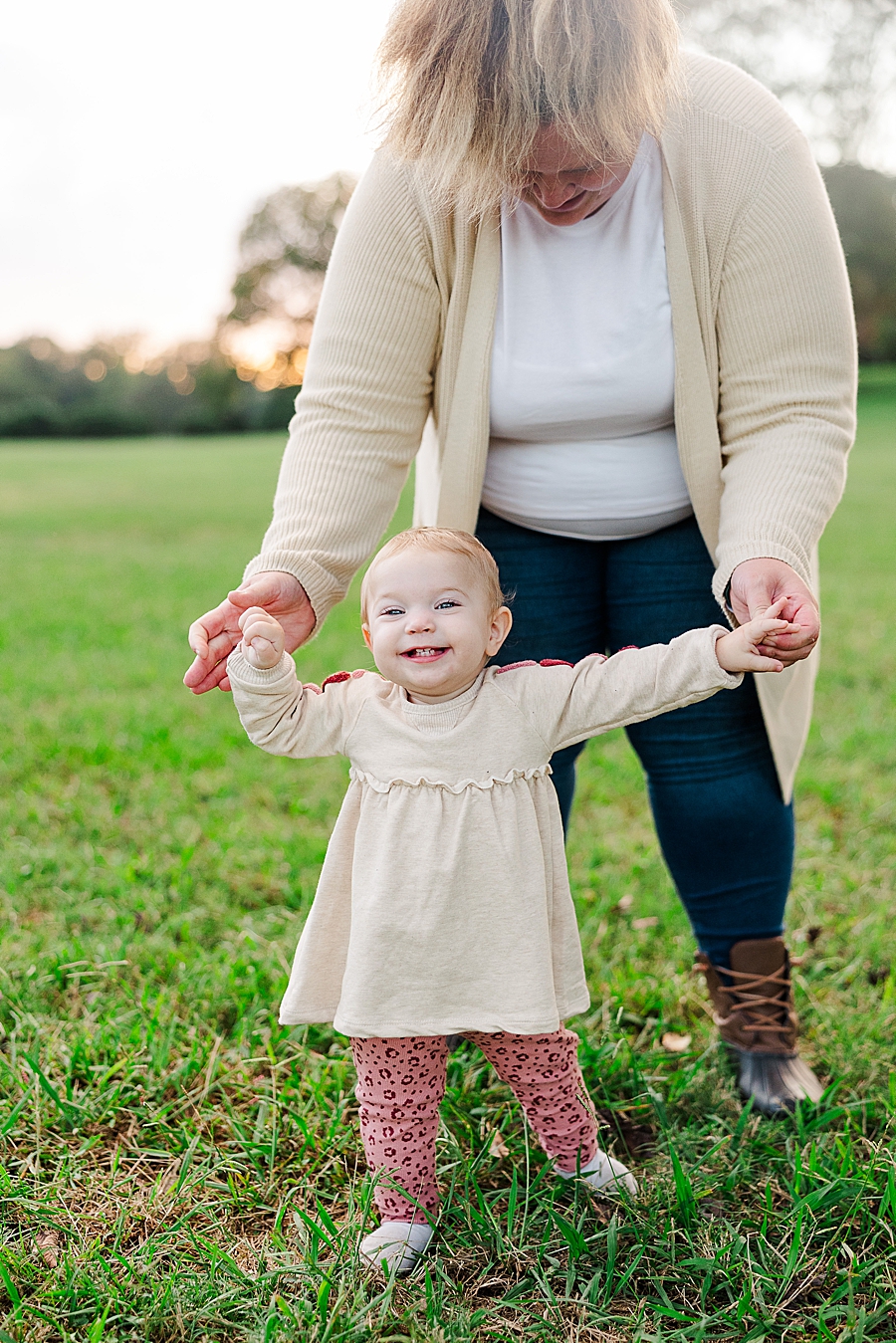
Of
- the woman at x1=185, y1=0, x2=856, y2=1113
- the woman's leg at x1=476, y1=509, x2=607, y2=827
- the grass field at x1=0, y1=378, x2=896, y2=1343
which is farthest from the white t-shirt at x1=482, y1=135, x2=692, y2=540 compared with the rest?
the grass field at x1=0, y1=378, x2=896, y2=1343

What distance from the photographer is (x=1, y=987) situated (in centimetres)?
243

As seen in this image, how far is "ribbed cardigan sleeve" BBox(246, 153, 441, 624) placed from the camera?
74.4 inches

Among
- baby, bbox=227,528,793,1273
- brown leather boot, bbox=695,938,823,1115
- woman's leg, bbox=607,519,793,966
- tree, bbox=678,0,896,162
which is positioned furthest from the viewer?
tree, bbox=678,0,896,162

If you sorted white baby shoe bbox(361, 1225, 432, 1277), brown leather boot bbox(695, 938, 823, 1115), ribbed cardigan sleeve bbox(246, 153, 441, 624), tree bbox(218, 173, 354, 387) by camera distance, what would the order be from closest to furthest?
1. white baby shoe bbox(361, 1225, 432, 1277)
2. ribbed cardigan sleeve bbox(246, 153, 441, 624)
3. brown leather boot bbox(695, 938, 823, 1115)
4. tree bbox(218, 173, 354, 387)

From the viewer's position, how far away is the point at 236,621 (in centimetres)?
177

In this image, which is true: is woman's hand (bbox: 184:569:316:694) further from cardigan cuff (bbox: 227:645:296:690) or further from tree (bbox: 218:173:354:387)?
tree (bbox: 218:173:354:387)

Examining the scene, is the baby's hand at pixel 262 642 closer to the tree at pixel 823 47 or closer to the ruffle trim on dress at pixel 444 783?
the ruffle trim on dress at pixel 444 783

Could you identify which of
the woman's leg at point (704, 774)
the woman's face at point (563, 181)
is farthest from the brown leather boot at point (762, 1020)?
the woman's face at point (563, 181)

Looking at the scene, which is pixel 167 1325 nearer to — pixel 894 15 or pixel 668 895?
pixel 668 895

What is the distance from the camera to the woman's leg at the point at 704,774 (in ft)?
6.83

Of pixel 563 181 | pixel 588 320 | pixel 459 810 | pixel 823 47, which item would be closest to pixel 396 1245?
pixel 459 810

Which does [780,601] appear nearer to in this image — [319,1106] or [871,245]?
[319,1106]

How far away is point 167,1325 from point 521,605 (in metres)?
1.25

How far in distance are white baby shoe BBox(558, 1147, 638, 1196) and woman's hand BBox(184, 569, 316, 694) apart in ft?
3.20
